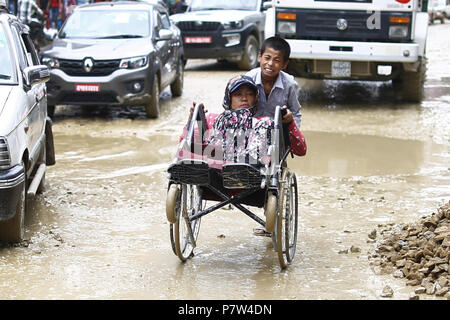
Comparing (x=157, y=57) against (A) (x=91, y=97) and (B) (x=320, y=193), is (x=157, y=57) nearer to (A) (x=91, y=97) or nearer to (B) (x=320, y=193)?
(A) (x=91, y=97)

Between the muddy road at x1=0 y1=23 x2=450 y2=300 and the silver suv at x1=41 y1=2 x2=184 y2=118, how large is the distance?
0.46 m

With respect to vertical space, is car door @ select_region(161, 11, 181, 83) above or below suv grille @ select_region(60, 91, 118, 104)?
above

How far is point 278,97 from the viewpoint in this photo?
6.32 m

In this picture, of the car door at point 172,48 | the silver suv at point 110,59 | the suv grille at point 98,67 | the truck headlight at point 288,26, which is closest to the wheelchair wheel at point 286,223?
the silver suv at point 110,59

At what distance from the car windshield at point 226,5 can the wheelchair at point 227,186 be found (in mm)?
13631

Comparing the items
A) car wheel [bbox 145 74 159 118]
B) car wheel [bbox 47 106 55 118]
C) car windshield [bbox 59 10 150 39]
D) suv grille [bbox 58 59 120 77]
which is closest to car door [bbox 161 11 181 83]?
car windshield [bbox 59 10 150 39]

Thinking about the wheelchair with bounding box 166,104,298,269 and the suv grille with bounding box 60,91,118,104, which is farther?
the suv grille with bounding box 60,91,118,104

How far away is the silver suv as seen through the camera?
12.6 meters

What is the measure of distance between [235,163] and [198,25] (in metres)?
13.2

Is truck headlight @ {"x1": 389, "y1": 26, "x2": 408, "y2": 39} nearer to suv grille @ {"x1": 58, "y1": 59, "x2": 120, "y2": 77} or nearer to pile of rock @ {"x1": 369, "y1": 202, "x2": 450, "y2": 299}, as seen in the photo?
suv grille @ {"x1": 58, "y1": 59, "x2": 120, "y2": 77}

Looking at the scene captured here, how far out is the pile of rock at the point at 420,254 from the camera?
557cm

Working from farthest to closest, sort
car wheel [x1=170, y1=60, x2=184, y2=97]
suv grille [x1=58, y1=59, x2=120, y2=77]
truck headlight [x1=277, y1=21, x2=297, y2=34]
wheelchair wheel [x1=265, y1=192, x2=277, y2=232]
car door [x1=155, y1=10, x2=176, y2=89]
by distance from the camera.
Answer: car wheel [x1=170, y1=60, x2=184, y2=97] → truck headlight [x1=277, y1=21, x2=297, y2=34] → car door [x1=155, y1=10, x2=176, y2=89] → suv grille [x1=58, y1=59, x2=120, y2=77] → wheelchair wheel [x1=265, y1=192, x2=277, y2=232]

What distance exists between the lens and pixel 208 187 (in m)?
5.91

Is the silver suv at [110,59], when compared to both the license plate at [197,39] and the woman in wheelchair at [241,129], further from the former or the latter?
the woman in wheelchair at [241,129]
